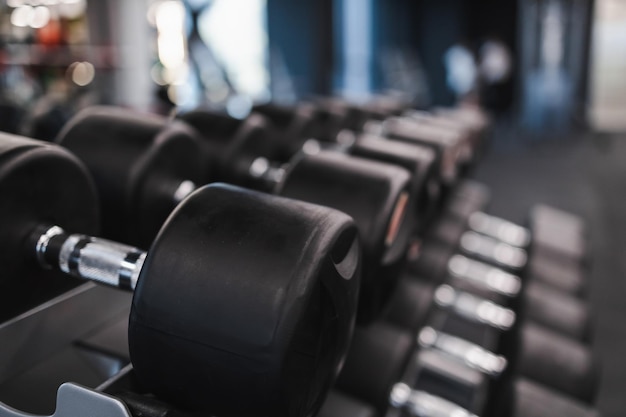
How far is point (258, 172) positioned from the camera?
1.06 metres

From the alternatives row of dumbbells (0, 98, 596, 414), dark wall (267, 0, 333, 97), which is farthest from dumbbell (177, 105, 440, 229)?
dark wall (267, 0, 333, 97)

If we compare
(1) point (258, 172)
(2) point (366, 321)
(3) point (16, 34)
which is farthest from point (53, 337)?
(3) point (16, 34)

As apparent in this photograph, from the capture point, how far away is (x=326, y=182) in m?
0.72

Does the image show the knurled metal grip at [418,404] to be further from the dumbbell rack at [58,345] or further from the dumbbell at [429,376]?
the dumbbell rack at [58,345]

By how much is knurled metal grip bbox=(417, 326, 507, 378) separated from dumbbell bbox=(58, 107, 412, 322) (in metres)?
0.67

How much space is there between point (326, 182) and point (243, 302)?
30 centimetres

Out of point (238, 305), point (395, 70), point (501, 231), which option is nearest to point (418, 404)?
point (238, 305)

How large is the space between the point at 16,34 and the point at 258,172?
3111 millimetres

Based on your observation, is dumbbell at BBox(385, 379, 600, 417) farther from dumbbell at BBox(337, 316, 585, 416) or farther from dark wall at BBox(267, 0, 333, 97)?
dark wall at BBox(267, 0, 333, 97)

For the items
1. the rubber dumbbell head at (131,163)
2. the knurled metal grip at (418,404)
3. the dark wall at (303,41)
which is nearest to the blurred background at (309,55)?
the dark wall at (303,41)

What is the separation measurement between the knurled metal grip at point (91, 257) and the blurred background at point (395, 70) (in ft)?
2.25

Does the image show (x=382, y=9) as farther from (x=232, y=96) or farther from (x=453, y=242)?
(x=453, y=242)

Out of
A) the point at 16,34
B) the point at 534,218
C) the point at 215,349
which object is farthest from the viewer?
the point at 16,34

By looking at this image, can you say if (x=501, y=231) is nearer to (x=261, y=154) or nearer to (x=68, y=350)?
(x=261, y=154)
